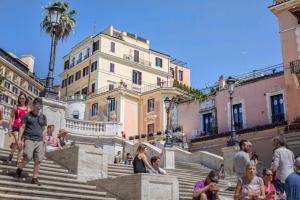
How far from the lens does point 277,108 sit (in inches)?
1287

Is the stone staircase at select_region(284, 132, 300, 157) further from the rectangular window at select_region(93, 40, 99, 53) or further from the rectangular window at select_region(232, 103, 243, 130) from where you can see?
the rectangular window at select_region(93, 40, 99, 53)

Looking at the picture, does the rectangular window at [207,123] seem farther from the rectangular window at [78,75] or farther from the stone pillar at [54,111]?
the rectangular window at [78,75]

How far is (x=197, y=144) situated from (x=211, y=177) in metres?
29.2

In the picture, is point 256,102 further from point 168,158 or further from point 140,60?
point 140,60

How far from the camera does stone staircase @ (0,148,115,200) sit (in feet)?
28.0

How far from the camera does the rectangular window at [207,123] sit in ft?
123

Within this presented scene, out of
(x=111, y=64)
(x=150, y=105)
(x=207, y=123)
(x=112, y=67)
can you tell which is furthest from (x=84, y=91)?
(x=207, y=123)

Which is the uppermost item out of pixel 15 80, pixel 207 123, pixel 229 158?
pixel 15 80

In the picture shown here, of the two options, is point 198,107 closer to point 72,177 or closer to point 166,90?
point 166,90

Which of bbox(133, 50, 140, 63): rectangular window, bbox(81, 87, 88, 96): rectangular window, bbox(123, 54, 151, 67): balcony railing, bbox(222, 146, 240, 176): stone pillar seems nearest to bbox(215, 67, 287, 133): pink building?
bbox(222, 146, 240, 176): stone pillar

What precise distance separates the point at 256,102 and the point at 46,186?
89.7ft

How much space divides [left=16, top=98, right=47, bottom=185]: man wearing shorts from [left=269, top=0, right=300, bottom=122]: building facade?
24.8 metres

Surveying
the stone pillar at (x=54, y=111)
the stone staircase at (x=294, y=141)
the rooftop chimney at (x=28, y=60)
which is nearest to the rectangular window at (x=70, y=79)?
the rooftop chimney at (x=28, y=60)

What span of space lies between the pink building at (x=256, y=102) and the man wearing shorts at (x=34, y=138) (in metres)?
25.9
